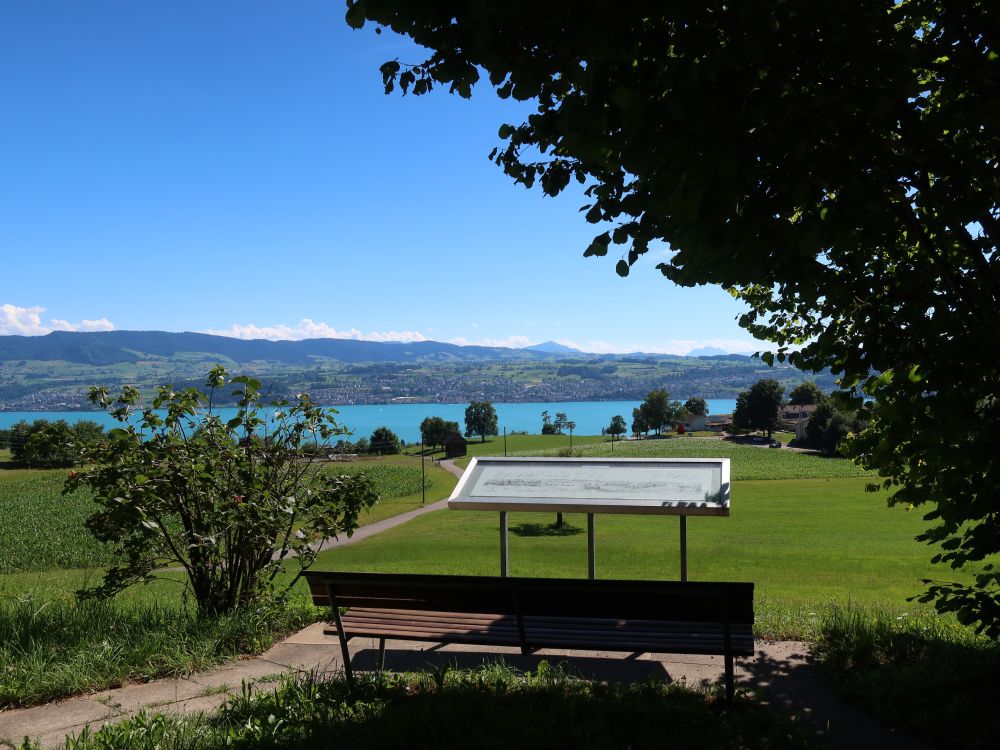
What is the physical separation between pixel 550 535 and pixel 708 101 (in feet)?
69.4

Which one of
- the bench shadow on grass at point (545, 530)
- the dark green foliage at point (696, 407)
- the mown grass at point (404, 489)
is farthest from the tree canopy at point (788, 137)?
the dark green foliage at point (696, 407)

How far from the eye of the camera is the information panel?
23.4ft

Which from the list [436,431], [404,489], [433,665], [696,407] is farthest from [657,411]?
[433,665]

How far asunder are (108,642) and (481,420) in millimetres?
123834

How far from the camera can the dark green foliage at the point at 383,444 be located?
83300 millimetres

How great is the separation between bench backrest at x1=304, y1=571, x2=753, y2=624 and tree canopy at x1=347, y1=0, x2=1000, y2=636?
1.43 metres

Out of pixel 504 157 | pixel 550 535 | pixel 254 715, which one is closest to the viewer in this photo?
pixel 254 715

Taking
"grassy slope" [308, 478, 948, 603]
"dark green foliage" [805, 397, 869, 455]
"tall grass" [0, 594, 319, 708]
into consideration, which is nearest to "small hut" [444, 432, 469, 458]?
"dark green foliage" [805, 397, 869, 455]

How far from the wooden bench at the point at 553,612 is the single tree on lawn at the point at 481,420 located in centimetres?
11962

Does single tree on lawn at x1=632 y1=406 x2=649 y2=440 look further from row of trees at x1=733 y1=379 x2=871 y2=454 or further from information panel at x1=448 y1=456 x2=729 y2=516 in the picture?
information panel at x1=448 y1=456 x2=729 y2=516

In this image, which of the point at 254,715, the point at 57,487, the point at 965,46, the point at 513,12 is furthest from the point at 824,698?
the point at 57,487

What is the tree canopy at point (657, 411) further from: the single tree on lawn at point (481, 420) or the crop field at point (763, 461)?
the crop field at point (763, 461)

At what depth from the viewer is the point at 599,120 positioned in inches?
122

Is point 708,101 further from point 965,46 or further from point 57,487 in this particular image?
point 57,487
